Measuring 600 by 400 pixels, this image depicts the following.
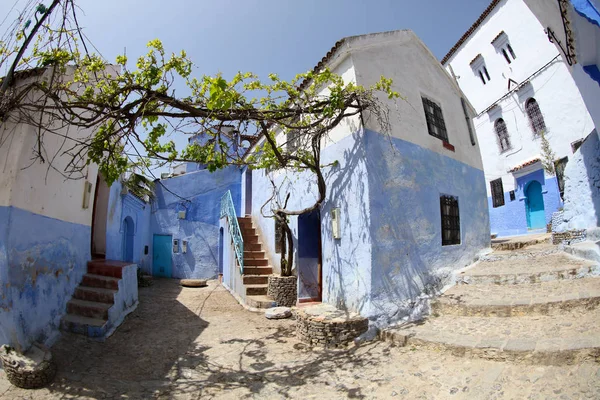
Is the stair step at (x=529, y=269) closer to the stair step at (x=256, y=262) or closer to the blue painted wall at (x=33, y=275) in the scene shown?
the stair step at (x=256, y=262)

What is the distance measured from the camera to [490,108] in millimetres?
16109

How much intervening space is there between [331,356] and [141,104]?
4.16 m

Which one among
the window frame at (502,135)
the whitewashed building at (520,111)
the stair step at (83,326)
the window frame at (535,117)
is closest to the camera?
the stair step at (83,326)

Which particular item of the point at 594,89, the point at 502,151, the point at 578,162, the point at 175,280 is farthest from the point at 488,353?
the point at 502,151

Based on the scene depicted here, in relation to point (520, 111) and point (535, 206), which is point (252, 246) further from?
point (520, 111)

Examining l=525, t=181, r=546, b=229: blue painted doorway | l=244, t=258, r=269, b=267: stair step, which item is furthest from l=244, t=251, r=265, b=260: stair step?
l=525, t=181, r=546, b=229: blue painted doorway

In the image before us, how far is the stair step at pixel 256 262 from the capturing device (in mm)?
8921

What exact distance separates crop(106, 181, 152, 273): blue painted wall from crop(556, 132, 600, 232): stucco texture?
1101 centimetres

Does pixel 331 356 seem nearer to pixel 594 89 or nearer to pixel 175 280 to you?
pixel 594 89

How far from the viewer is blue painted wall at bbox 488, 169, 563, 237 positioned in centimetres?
1288

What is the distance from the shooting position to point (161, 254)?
43.7 ft

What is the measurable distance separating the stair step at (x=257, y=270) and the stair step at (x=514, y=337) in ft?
14.2

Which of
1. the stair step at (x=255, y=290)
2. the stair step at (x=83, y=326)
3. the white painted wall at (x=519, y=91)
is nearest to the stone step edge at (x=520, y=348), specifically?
the stair step at (x=255, y=290)

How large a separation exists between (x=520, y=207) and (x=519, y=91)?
532cm
